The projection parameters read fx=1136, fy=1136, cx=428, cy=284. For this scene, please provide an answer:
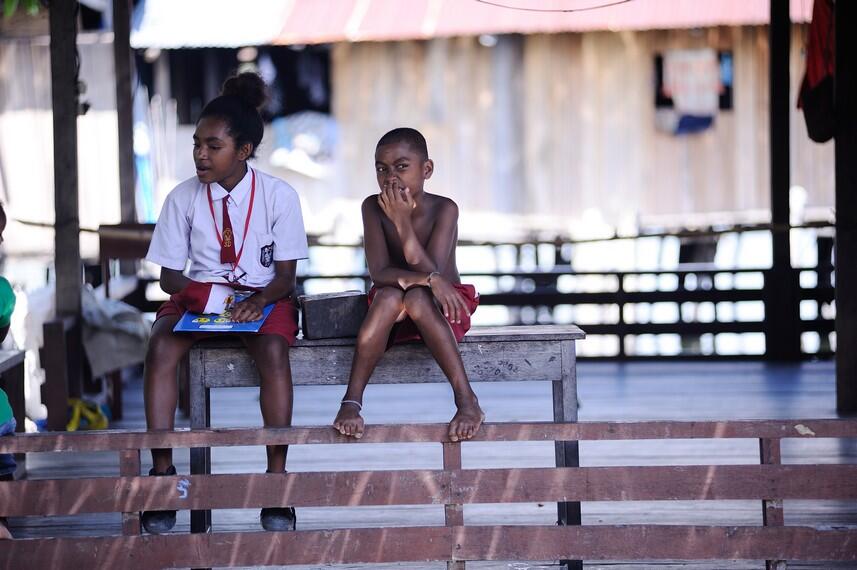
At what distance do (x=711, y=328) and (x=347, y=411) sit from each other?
15.7 ft

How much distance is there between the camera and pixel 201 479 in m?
3.26

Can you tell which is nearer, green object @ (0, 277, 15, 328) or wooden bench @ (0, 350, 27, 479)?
green object @ (0, 277, 15, 328)

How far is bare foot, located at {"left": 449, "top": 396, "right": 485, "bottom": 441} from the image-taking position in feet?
10.7

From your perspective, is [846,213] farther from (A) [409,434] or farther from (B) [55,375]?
(B) [55,375]

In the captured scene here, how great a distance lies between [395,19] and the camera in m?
10.4

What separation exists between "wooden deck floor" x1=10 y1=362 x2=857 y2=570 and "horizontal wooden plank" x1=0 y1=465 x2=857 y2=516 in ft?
1.52

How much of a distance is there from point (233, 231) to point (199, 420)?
655 mm

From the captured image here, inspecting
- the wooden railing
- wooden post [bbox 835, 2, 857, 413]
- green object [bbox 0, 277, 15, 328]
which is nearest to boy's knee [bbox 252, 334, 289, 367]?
green object [bbox 0, 277, 15, 328]

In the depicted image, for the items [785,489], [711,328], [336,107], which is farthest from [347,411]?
[336,107]

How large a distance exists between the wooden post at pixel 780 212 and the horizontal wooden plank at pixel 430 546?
3.94 meters

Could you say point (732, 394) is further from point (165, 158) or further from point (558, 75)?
point (165, 158)

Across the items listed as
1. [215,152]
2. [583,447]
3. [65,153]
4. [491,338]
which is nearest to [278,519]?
[491,338]

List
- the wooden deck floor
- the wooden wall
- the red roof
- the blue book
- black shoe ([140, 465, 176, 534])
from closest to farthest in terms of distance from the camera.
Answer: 1. black shoe ([140, 465, 176, 534])
2. the blue book
3. the wooden deck floor
4. the red roof
5. the wooden wall

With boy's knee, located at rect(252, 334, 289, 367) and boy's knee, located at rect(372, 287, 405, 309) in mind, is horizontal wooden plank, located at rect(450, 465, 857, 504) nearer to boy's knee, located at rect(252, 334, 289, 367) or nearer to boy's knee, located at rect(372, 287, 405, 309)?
boy's knee, located at rect(372, 287, 405, 309)
